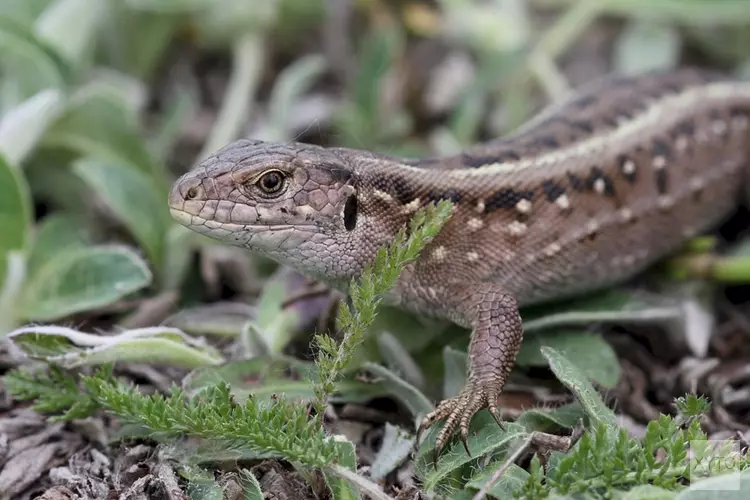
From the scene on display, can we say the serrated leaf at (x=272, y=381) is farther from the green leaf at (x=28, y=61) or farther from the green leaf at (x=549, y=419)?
the green leaf at (x=28, y=61)

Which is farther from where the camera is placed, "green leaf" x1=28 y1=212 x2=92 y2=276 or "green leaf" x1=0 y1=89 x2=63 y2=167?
"green leaf" x1=28 y1=212 x2=92 y2=276

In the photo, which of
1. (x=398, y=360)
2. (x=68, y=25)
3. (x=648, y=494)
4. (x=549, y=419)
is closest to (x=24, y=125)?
(x=68, y=25)

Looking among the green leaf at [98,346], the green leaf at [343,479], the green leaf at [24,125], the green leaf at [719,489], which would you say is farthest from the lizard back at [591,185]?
the green leaf at [24,125]

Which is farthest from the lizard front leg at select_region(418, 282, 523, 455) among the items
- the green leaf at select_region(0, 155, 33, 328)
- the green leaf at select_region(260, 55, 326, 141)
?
the green leaf at select_region(0, 155, 33, 328)

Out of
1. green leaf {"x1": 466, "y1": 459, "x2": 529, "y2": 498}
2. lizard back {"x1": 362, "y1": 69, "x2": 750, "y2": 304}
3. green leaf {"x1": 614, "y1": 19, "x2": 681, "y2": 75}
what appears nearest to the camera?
green leaf {"x1": 466, "y1": 459, "x2": 529, "y2": 498}

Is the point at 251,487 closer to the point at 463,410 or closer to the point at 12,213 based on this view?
the point at 463,410

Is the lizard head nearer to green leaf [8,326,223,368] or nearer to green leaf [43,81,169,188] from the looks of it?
green leaf [8,326,223,368]
